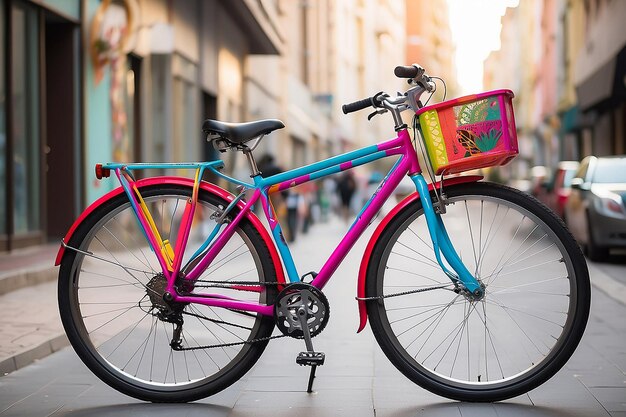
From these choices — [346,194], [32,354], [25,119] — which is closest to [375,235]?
[32,354]

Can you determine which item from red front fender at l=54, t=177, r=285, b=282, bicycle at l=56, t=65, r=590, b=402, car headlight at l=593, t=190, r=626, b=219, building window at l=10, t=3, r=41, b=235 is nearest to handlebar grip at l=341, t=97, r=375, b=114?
bicycle at l=56, t=65, r=590, b=402

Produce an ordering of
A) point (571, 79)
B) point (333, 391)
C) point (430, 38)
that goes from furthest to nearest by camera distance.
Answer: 1. point (430, 38)
2. point (571, 79)
3. point (333, 391)

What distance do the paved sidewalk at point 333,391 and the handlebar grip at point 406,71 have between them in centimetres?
142

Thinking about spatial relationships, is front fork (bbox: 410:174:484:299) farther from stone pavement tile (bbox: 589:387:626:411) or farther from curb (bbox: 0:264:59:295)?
curb (bbox: 0:264:59:295)

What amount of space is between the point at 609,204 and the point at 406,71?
1044cm

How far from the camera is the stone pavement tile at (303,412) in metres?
4.78

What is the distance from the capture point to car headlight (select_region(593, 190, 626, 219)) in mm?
14352

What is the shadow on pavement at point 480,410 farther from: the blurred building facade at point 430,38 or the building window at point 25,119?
the blurred building facade at point 430,38

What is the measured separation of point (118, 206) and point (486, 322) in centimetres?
171

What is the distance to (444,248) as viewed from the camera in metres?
4.92

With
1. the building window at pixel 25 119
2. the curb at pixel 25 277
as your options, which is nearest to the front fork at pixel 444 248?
the curb at pixel 25 277

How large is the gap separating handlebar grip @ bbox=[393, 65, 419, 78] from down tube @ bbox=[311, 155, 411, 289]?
381 millimetres

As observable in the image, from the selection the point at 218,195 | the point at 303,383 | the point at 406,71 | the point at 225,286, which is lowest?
the point at 303,383

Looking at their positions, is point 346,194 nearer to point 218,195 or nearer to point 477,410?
point 218,195
